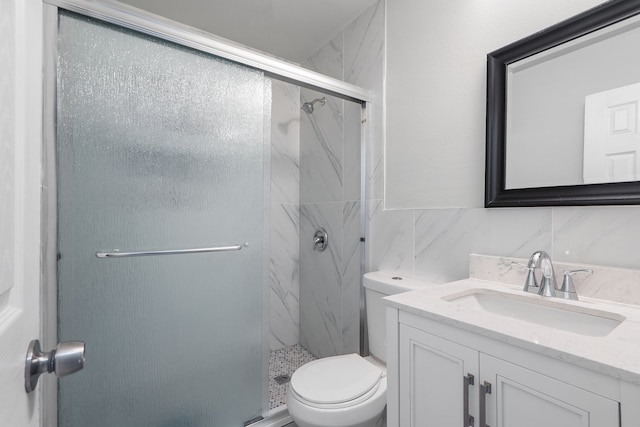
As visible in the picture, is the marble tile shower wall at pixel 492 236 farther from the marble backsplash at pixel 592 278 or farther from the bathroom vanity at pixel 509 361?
the bathroom vanity at pixel 509 361

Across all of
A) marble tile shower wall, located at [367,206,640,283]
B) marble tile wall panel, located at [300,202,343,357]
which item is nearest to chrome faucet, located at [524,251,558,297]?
marble tile shower wall, located at [367,206,640,283]

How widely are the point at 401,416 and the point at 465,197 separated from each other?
860 mm

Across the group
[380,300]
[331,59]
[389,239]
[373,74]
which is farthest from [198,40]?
[380,300]

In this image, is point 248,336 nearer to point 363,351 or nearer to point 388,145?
point 363,351

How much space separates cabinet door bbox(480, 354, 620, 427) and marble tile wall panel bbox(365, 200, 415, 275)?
2.67 feet

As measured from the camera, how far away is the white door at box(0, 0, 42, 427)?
0.33 m

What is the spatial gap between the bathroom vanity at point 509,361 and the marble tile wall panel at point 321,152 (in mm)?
1183

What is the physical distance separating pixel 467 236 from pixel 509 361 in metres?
0.68

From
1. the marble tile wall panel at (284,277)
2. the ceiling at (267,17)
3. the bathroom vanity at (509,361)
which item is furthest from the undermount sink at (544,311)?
the ceiling at (267,17)

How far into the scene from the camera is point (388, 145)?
1.66 meters

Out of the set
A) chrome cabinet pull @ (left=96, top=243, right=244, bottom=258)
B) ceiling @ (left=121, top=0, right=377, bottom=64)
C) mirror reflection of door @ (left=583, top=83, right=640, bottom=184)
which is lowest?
chrome cabinet pull @ (left=96, top=243, right=244, bottom=258)

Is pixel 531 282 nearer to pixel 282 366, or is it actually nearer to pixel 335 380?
pixel 335 380

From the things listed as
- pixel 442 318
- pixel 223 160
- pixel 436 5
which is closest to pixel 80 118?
pixel 223 160

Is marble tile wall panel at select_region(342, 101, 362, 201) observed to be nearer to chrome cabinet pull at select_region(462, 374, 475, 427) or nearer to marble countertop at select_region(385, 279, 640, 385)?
marble countertop at select_region(385, 279, 640, 385)
